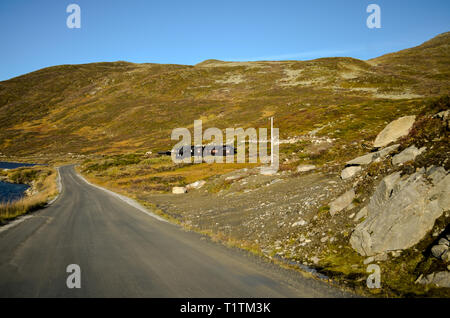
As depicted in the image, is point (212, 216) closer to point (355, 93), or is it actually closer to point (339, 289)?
point (339, 289)

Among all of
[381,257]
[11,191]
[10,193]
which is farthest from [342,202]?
[11,191]

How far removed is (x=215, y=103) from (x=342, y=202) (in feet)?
401

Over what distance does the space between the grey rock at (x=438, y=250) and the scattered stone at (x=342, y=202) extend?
4.90 m

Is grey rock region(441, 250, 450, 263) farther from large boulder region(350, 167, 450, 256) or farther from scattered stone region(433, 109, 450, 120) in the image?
scattered stone region(433, 109, 450, 120)

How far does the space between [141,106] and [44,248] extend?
146441mm

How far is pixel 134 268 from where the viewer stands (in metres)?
7.89

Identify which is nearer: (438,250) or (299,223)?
(438,250)

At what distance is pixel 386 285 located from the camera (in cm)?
762

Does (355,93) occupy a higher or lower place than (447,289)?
higher

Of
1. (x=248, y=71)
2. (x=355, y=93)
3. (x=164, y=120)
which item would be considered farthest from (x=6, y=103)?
(x=355, y=93)

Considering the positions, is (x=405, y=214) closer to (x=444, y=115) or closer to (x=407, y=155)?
(x=407, y=155)

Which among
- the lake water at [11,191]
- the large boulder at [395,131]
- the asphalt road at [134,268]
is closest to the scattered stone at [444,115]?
the large boulder at [395,131]

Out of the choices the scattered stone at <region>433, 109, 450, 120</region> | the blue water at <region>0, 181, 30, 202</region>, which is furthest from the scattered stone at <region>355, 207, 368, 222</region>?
the blue water at <region>0, 181, 30, 202</region>
